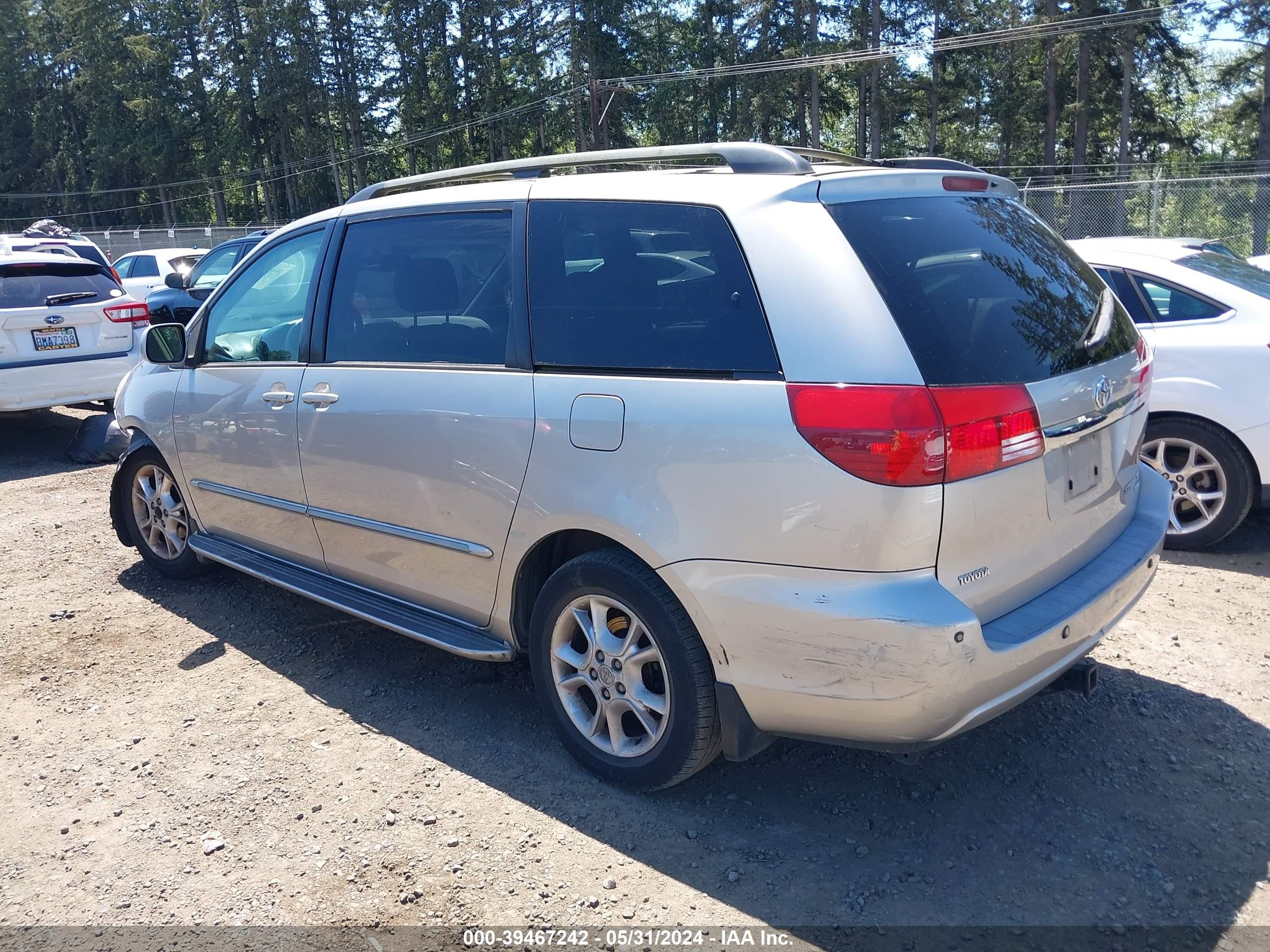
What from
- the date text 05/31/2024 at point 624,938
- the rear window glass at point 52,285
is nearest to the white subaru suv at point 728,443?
the date text 05/31/2024 at point 624,938

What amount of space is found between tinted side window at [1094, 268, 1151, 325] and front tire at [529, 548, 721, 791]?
390cm

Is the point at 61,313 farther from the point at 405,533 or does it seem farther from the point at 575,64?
the point at 575,64

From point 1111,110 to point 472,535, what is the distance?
1762 inches

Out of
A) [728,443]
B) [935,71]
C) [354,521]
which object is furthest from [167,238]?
[728,443]

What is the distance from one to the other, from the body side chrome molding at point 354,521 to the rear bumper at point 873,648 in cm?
92

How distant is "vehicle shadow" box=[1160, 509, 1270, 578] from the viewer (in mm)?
5129

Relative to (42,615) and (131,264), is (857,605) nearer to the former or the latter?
(42,615)

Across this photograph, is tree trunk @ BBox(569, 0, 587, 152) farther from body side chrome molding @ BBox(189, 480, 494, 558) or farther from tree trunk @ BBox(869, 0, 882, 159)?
body side chrome molding @ BBox(189, 480, 494, 558)

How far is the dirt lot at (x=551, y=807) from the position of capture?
108 inches

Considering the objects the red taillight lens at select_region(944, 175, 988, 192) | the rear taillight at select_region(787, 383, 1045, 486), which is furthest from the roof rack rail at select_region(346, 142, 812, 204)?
the rear taillight at select_region(787, 383, 1045, 486)

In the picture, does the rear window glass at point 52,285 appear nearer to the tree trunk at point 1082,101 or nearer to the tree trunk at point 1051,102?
the tree trunk at point 1051,102

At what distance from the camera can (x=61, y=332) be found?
8695mm

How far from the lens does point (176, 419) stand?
4.80m

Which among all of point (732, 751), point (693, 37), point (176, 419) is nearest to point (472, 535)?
point (732, 751)
